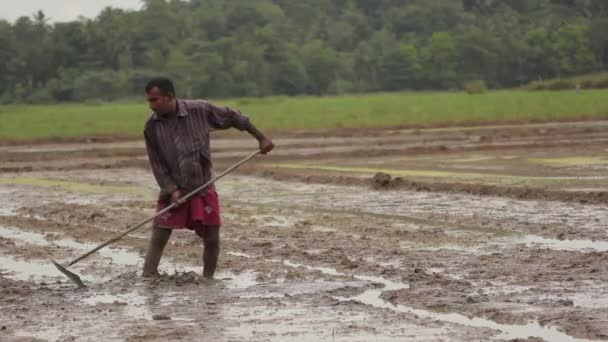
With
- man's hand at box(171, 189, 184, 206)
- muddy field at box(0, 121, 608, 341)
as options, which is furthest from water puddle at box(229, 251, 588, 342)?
man's hand at box(171, 189, 184, 206)

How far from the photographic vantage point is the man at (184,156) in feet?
29.2

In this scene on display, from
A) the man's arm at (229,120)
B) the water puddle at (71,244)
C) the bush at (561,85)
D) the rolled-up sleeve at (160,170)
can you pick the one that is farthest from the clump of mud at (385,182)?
the bush at (561,85)

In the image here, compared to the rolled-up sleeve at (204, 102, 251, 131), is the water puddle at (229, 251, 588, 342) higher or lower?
lower

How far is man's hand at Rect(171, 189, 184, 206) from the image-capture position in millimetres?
8875

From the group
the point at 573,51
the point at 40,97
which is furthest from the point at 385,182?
the point at 573,51

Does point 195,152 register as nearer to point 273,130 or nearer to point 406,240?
point 406,240

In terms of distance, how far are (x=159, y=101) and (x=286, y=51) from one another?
73450 millimetres

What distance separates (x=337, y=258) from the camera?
9914 millimetres

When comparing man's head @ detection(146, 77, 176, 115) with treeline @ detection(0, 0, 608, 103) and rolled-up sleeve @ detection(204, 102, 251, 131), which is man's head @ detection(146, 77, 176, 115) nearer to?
rolled-up sleeve @ detection(204, 102, 251, 131)

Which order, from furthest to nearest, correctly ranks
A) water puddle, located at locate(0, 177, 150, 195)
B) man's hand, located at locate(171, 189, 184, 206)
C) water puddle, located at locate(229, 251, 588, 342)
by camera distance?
water puddle, located at locate(0, 177, 150, 195), man's hand, located at locate(171, 189, 184, 206), water puddle, located at locate(229, 251, 588, 342)

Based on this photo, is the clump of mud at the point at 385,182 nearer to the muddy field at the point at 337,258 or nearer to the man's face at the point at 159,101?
the muddy field at the point at 337,258

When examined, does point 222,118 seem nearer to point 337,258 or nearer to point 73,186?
point 337,258

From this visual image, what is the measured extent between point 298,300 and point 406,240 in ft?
10.5

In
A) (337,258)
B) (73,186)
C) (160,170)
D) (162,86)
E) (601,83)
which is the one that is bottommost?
(73,186)
